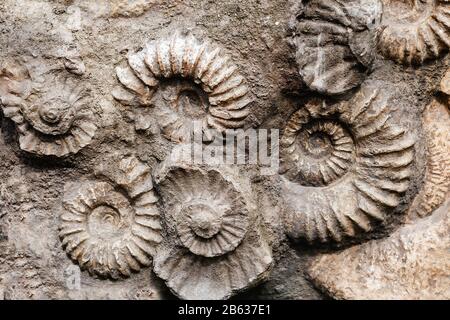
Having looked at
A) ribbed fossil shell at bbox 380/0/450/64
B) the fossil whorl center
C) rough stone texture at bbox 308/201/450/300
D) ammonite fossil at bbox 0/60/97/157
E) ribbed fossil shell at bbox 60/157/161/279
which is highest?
ribbed fossil shell at bbox 380/0/450/64

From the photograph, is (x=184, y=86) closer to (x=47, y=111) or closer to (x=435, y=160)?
(x=47, y=111)

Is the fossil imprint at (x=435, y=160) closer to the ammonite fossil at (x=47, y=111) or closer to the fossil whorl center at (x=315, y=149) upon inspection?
the fossil whorl center at (x=315, y=149)

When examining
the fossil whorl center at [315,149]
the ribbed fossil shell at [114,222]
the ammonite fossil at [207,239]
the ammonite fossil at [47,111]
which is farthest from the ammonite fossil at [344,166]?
the ammonite fossil at [47,111]

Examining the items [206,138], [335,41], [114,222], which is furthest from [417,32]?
[114,222]

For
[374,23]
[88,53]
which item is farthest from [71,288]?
[374,23]

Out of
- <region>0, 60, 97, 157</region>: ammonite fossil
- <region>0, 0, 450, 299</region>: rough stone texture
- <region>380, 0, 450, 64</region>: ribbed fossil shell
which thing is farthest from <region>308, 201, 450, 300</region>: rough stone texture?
<region>0, 60, 97, 157</region>: ammonite fossil

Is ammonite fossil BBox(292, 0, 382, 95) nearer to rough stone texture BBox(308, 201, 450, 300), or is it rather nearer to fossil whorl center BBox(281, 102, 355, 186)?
fossil whorl center BBox(281, 102, 355, 186)

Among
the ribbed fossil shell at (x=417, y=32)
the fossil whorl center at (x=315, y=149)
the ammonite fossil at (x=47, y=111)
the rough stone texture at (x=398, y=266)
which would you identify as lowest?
the rough stone texture at (x=398, y=266)
